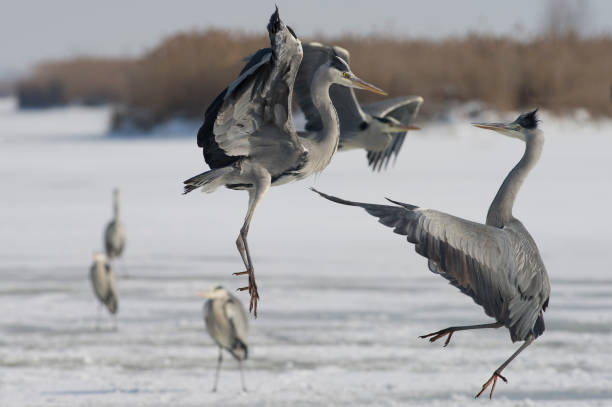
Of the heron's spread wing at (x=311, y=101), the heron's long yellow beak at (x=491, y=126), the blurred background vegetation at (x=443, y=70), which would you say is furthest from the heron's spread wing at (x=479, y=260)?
the blurred background vegetation at (x=443, y=70)

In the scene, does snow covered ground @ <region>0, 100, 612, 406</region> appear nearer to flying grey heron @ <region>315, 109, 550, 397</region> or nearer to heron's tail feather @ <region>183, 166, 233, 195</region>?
flying grey heron @ <region>315, 109, 550, 397</region>

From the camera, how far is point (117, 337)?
13.4 meters

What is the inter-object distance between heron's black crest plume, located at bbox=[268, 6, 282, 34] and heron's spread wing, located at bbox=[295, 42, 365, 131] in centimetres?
111

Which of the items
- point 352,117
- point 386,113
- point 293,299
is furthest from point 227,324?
point 352,117

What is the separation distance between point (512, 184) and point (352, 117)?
3.84 feet

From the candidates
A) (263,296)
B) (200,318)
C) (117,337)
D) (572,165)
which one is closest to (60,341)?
(117,337)

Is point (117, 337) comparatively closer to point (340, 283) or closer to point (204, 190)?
point (340, 283)

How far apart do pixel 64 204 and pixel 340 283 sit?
10.0 meters

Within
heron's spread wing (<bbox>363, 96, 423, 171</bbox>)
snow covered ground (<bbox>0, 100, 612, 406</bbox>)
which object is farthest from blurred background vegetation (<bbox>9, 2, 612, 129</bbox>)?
heron's spread wing (<bbox>363, 96, 423, 171</bbox>)

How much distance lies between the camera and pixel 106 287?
13.5 metres

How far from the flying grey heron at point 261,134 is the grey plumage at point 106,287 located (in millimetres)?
10651

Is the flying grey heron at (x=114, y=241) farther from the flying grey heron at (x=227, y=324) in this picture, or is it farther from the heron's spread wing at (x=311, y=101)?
the heron's spread wing at (x=311, y=101)

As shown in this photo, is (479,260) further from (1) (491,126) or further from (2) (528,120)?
(2) (528,120)

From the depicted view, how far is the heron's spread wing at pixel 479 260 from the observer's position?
→ 8.97ft
